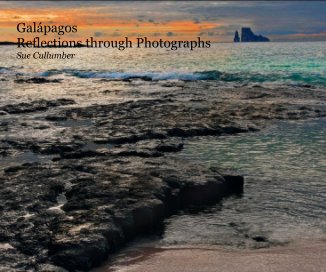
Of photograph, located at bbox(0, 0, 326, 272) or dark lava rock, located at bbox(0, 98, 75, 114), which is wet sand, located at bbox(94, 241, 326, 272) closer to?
photograph, located at bbox(0, 0, 326, 272)

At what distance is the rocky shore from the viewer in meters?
12.0

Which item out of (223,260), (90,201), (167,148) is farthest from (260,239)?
(167,148)

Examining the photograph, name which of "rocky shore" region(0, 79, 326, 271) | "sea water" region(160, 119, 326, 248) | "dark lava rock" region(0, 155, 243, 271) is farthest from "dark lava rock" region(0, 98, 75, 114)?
"dark lava rock" region(0, 155, 243, 271)

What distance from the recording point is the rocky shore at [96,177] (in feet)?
39.4

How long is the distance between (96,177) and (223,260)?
21.6ft

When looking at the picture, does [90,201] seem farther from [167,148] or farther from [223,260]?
[167,148]

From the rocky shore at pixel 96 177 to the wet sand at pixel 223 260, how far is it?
927mm

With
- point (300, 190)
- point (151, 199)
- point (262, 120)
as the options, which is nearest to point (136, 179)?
point (151, 199)

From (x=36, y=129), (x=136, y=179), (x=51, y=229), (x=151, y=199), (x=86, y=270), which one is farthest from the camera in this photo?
(x=36, y=129)

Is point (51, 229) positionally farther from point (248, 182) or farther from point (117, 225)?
point (248, 182)

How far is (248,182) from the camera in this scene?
18156 mm

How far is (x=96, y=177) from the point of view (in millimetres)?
16750

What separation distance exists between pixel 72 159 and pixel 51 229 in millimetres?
8144

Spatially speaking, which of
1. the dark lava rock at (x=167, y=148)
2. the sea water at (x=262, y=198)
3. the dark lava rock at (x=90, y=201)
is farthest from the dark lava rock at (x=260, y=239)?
the dark lava rock at (x=167, y=148)
